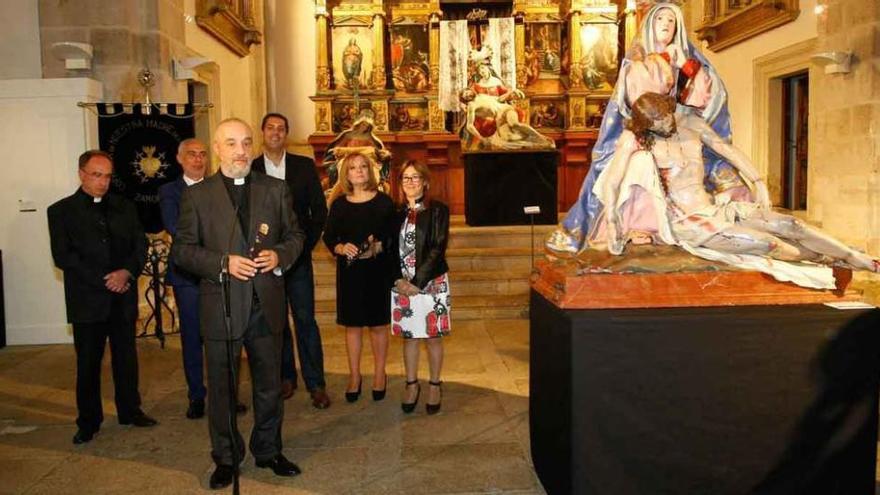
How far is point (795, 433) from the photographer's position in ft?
9.87

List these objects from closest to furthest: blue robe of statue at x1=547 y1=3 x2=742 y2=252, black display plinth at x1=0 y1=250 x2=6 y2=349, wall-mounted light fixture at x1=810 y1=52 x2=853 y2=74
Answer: blue robe of statue at x1=547 y1=3 x2=742 y2=252
black display plinth at x1=0 y1=250 x2=6 y2=349
wall-mounted light fixture at x1=810 y1=52 x2=853 y2=74

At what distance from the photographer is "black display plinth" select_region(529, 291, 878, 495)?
2.93 m

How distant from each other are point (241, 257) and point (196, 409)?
5.76 feet

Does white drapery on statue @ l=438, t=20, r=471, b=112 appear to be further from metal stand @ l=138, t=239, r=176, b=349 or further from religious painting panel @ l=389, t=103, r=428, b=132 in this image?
metal stand @ l=138, t=239, r=176, b=349

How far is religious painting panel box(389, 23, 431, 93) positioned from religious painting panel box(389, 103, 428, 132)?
11.9 inches

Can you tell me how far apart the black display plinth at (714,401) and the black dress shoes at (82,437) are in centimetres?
271

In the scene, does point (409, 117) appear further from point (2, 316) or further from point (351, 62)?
point (2, 316)

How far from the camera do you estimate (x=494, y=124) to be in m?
10.3

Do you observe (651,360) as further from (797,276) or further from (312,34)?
(312,34)

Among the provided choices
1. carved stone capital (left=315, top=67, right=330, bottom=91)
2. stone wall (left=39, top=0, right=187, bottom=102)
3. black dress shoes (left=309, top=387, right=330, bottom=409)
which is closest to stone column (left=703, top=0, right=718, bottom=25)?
carved stone capital (left=315, top=67, right=330, bottom=91)

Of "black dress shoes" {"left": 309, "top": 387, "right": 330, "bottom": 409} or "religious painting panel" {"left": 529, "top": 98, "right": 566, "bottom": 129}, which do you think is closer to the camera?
"black dress shoes" {"left": 309, "top": 387, "right": 330, "bottom": 409}

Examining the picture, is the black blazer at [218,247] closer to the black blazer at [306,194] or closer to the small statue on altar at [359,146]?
the black blazer at [306,194]

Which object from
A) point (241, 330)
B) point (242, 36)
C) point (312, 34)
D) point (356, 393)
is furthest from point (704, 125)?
point (312, 34)

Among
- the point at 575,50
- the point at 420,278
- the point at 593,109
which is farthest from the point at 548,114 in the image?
the point at 420,278
